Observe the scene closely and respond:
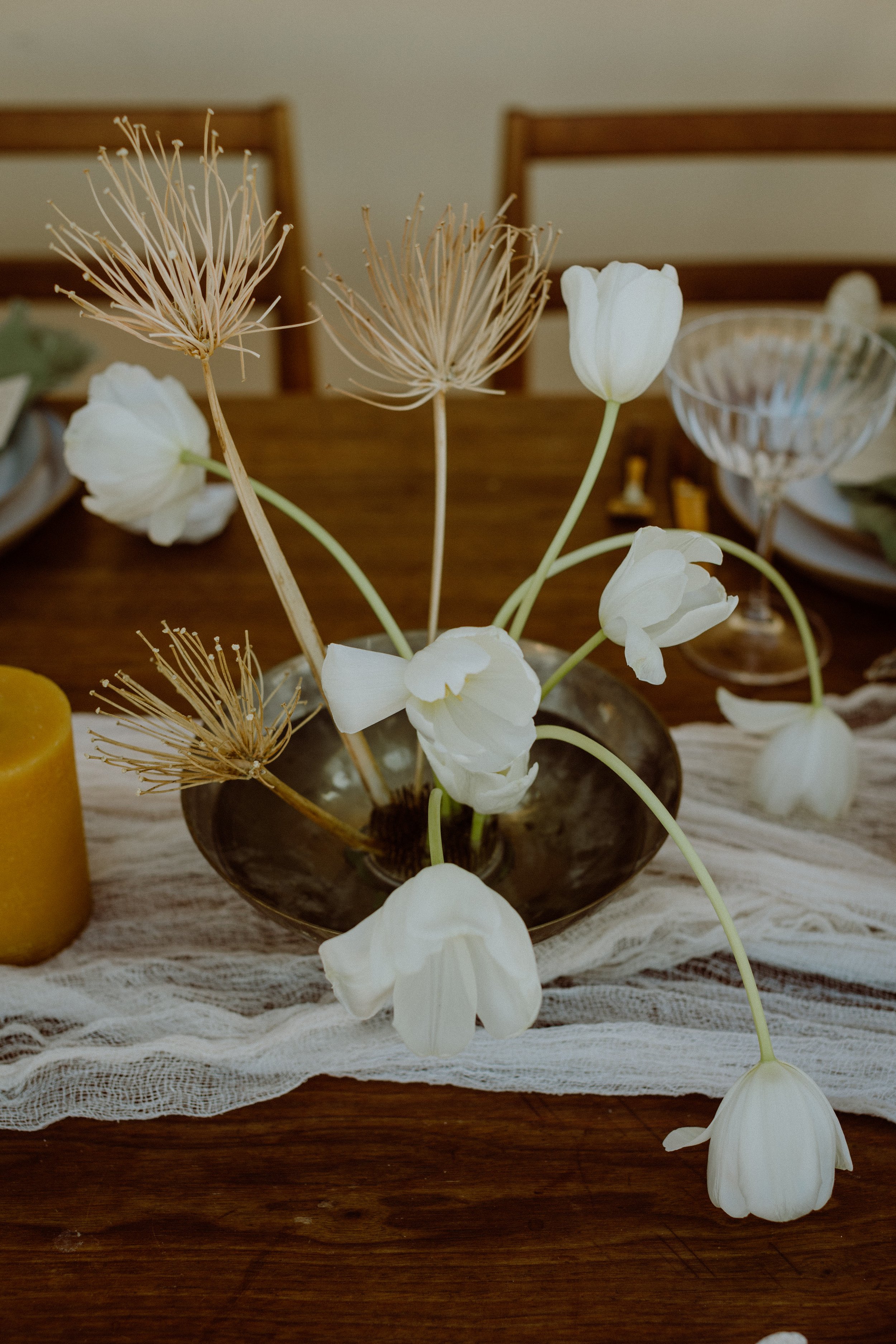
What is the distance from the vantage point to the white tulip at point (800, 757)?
63cm

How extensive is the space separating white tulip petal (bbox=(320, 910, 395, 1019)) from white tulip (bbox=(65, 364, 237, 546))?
0.26 meters

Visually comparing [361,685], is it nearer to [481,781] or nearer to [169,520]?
[481,781]

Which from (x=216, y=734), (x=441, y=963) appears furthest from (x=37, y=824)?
(x=441, y=963)

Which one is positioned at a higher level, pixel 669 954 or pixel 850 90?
pixel 850 90

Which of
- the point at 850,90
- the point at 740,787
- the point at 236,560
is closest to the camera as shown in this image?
the point at 740,787

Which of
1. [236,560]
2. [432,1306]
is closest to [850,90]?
[236,560]

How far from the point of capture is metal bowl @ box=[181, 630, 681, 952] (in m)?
0.55

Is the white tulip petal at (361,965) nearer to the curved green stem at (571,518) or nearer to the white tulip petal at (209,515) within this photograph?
the curved green stem at (571,518)

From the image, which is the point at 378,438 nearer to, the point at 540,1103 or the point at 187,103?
the point at 540,1103

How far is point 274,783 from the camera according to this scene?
0.49 m

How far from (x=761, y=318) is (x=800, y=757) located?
0.42 metres

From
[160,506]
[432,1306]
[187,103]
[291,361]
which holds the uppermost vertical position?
[187,103]

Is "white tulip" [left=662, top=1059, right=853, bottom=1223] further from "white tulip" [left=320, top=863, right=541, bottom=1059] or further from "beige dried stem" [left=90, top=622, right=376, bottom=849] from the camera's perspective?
"beige dried stem" [left=90, top=622, right=376, bottom=849]

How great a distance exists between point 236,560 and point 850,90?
1.28 metres
